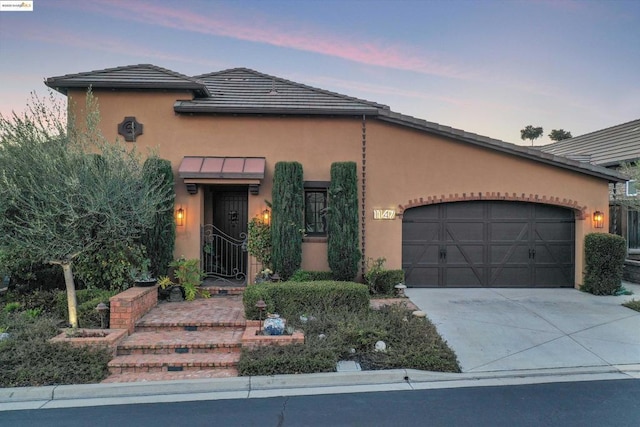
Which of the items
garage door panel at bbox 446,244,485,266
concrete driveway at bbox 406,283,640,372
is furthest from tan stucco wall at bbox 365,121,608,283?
concrete driveway at bbox 406,283,640,372

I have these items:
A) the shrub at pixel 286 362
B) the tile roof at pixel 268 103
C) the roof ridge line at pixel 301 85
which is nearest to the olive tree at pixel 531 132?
the tile roof at pixel 268 103

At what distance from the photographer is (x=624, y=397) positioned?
178 inches

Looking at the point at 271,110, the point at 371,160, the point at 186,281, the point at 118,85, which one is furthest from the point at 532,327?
the point at 118,85

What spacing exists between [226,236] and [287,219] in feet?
7.41

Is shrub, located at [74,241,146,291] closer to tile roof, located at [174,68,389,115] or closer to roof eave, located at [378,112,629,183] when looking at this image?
tile roof, located at [174,68,389,115]

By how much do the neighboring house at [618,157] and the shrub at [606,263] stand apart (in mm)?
2243

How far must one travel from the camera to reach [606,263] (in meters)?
9.33

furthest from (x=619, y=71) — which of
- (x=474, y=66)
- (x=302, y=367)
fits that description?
(x=302, y=367)

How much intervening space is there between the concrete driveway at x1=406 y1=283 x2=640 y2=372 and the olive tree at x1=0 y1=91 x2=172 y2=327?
249 inches

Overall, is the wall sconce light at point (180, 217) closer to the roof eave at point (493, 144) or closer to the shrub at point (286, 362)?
the shrub at point (286, 362)

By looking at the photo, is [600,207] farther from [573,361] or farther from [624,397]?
[624,397]

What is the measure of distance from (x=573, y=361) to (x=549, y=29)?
11031 millimetres

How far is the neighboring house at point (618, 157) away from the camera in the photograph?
12250 millimetres

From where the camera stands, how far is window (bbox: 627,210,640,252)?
12.6m
